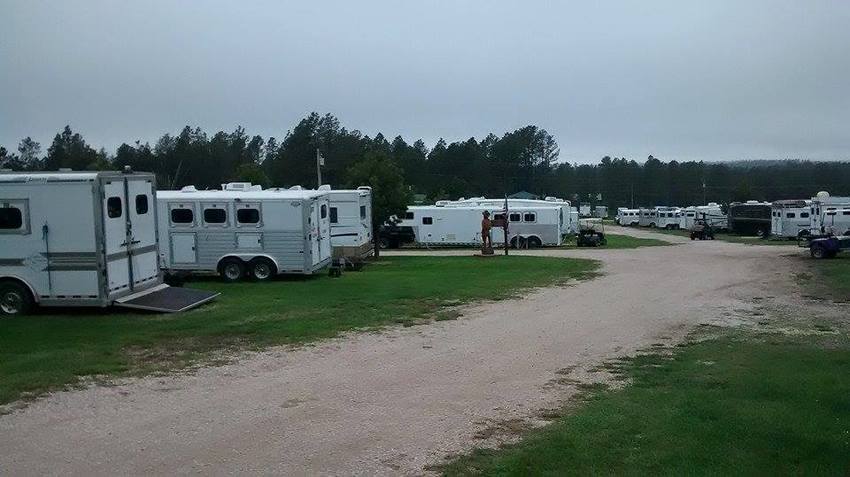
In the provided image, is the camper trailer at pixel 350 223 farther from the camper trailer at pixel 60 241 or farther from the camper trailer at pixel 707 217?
the camper trailer at pixel 707 217

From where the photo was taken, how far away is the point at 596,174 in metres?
123

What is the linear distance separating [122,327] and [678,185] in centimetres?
10656

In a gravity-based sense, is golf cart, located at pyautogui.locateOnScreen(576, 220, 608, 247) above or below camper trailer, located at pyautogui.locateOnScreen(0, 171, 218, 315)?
below

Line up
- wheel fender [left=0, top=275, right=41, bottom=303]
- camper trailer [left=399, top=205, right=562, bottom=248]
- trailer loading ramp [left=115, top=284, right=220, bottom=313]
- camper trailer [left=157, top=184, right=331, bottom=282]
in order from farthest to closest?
camper trailer [left=399, top=205, right=562, bottom=248]
camper trailer [left=157, top=184, right=331, bottom=282]
trailer loading ramp [left=115, top=284, right=220, bottom=313]
wheel fender [left=0, top=275, right=41, bottom=303]

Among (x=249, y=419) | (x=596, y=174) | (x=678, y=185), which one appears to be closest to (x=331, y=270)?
(x=249, y=419)

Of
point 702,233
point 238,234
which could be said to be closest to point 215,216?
point 238,234

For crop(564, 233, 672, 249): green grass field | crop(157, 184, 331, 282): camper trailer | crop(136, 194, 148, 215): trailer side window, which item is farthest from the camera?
crop(564, 233, 672, 249): green grass field

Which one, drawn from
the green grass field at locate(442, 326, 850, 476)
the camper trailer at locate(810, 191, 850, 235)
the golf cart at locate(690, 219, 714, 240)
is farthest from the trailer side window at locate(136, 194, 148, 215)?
the golf cart at locate(690, 219, 714, 240)

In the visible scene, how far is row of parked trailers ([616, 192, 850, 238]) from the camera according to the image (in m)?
37.6

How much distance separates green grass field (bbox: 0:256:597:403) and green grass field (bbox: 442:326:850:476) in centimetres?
510

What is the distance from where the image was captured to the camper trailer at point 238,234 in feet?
66.7

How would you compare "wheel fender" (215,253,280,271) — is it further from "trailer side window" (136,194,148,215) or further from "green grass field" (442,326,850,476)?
"green grass field" (442,326,850,476)

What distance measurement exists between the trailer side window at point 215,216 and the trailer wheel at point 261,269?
→ 4.35ft

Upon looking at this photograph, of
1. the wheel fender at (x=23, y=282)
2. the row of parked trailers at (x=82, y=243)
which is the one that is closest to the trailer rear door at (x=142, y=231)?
the row of parked trailers at (x=82, y=243)
